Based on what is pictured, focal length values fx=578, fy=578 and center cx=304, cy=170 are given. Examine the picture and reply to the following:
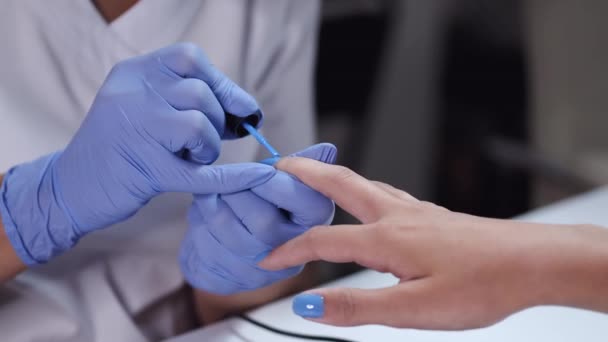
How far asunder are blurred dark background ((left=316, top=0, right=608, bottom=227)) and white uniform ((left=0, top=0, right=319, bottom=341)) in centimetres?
85

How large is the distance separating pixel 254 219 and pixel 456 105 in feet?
4.19

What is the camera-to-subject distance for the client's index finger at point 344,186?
0.58 meters

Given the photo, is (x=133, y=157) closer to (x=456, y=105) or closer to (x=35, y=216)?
(x=35, y=216)

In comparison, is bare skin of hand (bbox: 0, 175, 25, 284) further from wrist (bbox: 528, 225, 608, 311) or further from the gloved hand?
wrist (bbox: 528, 225, 608, 311)

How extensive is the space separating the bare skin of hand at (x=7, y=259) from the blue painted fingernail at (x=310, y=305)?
36cm

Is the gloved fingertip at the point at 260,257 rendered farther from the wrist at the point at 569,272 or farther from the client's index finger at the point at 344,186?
the wrist at the point at 569,272

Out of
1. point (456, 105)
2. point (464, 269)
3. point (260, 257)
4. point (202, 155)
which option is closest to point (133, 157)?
point (202, 155)

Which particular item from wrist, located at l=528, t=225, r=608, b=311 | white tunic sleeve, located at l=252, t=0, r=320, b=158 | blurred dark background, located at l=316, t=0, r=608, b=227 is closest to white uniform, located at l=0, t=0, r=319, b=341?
white tunic sleeve, located at l=252, t=0, r=320, b=158

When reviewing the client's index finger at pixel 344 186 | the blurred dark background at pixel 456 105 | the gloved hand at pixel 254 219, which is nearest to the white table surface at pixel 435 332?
the gloved hand at pixel 254 219

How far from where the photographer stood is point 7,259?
2.21 ft

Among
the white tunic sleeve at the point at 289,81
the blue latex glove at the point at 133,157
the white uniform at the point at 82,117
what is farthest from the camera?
the white tunic sleeve at the point at 289,81

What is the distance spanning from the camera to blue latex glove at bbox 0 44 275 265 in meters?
0.61

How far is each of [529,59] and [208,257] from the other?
1.16 meters

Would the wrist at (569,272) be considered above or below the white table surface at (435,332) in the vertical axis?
above
